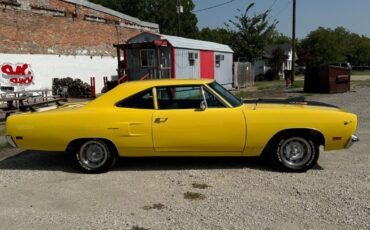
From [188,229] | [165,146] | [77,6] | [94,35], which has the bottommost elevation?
[188,229]

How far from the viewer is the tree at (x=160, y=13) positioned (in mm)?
72875

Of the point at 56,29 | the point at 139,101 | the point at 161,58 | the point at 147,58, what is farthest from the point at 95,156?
the point at 56,29

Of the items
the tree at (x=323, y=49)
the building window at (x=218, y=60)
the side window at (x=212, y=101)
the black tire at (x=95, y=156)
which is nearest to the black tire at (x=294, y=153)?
the side window at (x=212, y=101)

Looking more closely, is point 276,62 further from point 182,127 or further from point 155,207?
point 155,207

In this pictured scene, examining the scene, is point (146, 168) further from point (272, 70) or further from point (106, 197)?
point (272, 70)

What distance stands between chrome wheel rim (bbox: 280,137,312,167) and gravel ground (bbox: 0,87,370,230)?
211 mm

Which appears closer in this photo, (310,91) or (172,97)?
(172,97)

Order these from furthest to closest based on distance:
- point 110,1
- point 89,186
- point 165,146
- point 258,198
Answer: point 110,1 → point 165,146 → point 89,186 → point 258,198

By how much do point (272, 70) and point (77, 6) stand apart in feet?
87.1

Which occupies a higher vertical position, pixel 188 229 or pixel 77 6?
pixel 77 6

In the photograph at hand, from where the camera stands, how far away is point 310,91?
66.4 feet

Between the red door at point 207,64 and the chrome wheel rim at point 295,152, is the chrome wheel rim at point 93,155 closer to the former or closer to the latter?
the chrome wheel rim at point 295,152

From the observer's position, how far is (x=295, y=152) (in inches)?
225

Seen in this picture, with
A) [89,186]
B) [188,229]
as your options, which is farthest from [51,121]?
[188,229]
